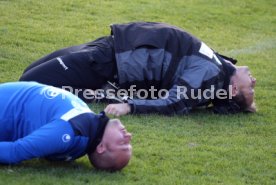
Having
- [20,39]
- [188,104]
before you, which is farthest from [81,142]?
[20,39]

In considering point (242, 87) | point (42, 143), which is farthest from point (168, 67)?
point (42, 143)

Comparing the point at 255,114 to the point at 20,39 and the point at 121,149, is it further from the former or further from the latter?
the point at 20,39

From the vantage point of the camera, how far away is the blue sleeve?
4.84m

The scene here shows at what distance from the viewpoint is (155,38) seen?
23.4ft

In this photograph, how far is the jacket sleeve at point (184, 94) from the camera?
684 cm

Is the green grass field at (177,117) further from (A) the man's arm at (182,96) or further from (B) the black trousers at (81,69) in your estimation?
(B) the black trousers at (81,69)

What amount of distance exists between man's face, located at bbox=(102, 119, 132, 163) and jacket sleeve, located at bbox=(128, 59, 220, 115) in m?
1.70

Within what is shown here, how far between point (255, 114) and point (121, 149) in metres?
2.73

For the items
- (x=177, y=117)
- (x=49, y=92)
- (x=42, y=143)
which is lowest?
(x=177, y=117)

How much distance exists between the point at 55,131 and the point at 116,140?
48 centimetres

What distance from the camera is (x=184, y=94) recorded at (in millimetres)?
6844

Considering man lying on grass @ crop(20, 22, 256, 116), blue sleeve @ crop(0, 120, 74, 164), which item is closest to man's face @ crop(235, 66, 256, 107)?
man lying on grass @ crop(20, 22, 256, 116)

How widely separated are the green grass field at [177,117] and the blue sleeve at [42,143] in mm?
183

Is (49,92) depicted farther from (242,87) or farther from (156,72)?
(242,87)
